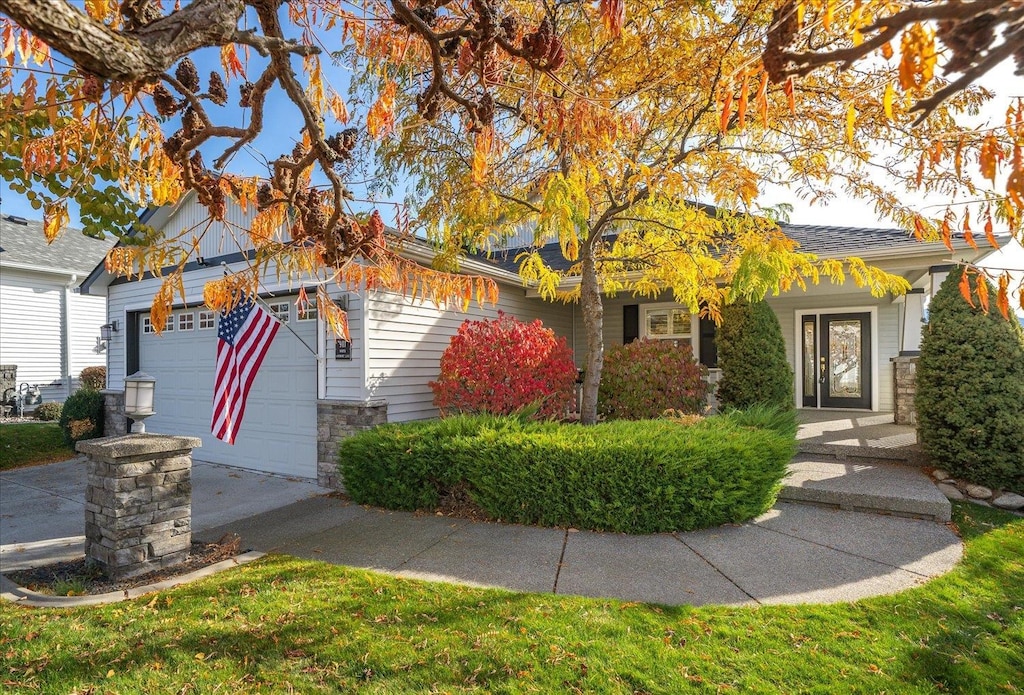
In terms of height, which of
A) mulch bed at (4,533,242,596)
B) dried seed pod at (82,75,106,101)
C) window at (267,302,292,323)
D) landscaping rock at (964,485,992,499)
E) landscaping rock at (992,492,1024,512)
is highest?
dried seed pod at (82,75,106,101)

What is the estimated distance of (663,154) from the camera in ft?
19.4

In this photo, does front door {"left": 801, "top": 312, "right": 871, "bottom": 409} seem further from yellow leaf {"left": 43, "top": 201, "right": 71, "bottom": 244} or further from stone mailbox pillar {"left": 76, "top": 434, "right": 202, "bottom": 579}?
yellow leaf {"left": 43, "top": 201, "right": 71, "bottom": 244}

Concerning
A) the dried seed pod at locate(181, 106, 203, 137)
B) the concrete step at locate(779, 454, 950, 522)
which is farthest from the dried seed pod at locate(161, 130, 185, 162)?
the concrete step at locate(779, 454, 950, 522)

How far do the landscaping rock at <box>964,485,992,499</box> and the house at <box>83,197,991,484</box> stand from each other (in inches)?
109

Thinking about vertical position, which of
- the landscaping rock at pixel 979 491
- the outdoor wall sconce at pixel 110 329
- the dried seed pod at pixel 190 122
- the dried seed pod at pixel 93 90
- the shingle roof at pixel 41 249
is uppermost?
the shingle roof at pixel 41 249

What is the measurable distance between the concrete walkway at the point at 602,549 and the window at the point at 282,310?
9.15 feet

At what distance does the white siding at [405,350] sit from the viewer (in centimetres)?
686

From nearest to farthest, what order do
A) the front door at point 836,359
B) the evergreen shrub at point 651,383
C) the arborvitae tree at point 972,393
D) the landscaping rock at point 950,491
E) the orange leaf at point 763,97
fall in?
the orange leaf at point 763,97 → the arborvitae tree at point 972,393 → the landscaping rock at point 950,491 → the evergreen shrub at point 651,383 → the front door at point 836,359

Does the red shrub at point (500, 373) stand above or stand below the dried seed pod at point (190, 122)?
below

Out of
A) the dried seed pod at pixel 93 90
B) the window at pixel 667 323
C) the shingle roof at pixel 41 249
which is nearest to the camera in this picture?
the dried seed pod at pixel 93 90

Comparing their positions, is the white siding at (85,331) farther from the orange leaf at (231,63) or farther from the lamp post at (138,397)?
the orange leaf at (231,63)

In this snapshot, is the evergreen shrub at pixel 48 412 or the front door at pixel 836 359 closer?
the front door at pixel 836 359

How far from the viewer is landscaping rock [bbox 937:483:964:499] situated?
5433 mm

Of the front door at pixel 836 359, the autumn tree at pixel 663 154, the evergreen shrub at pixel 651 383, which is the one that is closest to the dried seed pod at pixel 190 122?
the autumn tree at pixel 663 154
